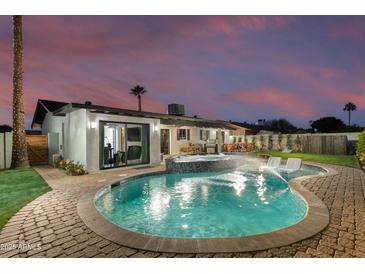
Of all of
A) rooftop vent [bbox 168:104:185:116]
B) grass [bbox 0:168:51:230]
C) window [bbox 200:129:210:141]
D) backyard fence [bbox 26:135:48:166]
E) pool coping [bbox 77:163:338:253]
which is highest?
rooftop vent [bbox 168:104:185:116]

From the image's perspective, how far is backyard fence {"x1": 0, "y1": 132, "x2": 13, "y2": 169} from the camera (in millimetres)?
12734

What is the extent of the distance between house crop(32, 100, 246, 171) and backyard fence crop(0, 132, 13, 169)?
2.16 metres

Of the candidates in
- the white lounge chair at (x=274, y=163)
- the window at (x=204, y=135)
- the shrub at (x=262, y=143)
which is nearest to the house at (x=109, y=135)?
the window at (x=204, y=135)

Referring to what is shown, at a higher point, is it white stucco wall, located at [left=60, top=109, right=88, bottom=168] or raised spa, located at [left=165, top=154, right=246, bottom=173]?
white stucco wall, located at [left=60, top=109, right=88, bottom=168]

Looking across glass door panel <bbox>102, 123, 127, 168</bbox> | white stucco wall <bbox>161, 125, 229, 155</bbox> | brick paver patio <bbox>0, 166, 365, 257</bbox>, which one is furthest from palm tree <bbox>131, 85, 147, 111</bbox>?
brick paver patio <bbox>0, 166, 365, 257</bbox>

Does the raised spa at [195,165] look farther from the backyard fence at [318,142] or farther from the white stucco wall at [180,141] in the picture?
the backyard fence at [318,142]

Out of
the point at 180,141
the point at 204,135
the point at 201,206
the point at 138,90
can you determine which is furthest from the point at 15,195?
the point at 138,90

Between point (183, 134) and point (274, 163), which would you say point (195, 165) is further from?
point (183, 134)

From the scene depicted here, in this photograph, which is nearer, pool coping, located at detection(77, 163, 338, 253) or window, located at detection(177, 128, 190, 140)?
pool coping, located at detection(77, 163, 338, 253)

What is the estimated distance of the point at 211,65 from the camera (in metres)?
22.7

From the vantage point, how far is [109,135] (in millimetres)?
15156

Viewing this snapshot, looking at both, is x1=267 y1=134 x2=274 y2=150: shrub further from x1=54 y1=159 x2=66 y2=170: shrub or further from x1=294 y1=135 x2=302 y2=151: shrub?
x1=54 y1=159 x2=66 y2=170: shrub

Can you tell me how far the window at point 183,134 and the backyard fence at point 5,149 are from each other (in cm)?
1265
